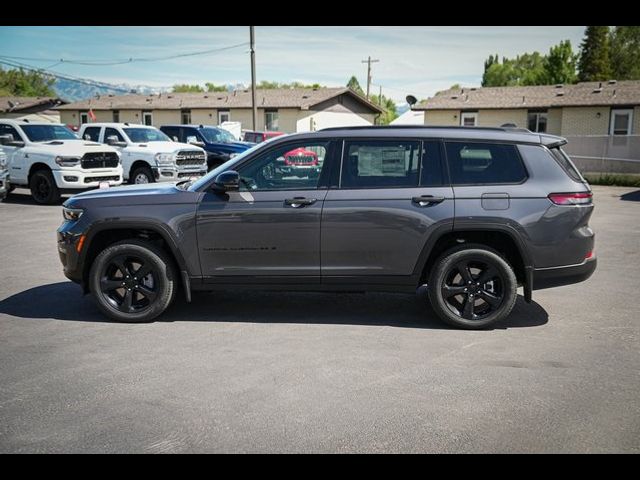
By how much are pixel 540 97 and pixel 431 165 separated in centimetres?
3324

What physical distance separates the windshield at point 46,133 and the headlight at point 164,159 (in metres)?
2.43

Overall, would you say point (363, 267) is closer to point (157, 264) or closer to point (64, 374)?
point (157, 264)

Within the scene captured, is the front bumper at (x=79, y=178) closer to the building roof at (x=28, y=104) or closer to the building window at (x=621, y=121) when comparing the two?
the building window at (x=621, y=121)

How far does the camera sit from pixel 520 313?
244 inches

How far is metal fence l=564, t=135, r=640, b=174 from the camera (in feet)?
82.3

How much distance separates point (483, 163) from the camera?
5617mm

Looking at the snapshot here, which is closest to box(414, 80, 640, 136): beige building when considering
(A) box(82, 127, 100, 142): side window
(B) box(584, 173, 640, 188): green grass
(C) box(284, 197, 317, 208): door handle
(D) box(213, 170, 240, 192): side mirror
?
(B) box(584, 173, 640, 188): green grass

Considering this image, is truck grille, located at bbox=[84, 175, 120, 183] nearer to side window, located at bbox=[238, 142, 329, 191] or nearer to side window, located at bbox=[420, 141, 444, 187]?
side window, located at bbox=[238, 142, 329, 191]

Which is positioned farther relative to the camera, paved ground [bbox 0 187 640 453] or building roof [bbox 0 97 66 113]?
building roof [bbox 0 97 66 113]

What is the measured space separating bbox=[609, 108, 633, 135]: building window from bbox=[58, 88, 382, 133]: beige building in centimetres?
1866

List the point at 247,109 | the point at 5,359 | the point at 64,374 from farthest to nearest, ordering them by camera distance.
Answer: the point at 247,109 < the point at 5,359 < the point at 64,374

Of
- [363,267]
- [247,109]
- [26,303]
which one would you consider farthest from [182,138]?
[247,109]

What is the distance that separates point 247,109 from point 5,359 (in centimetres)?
3985

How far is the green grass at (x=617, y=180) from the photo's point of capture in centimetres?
2222
